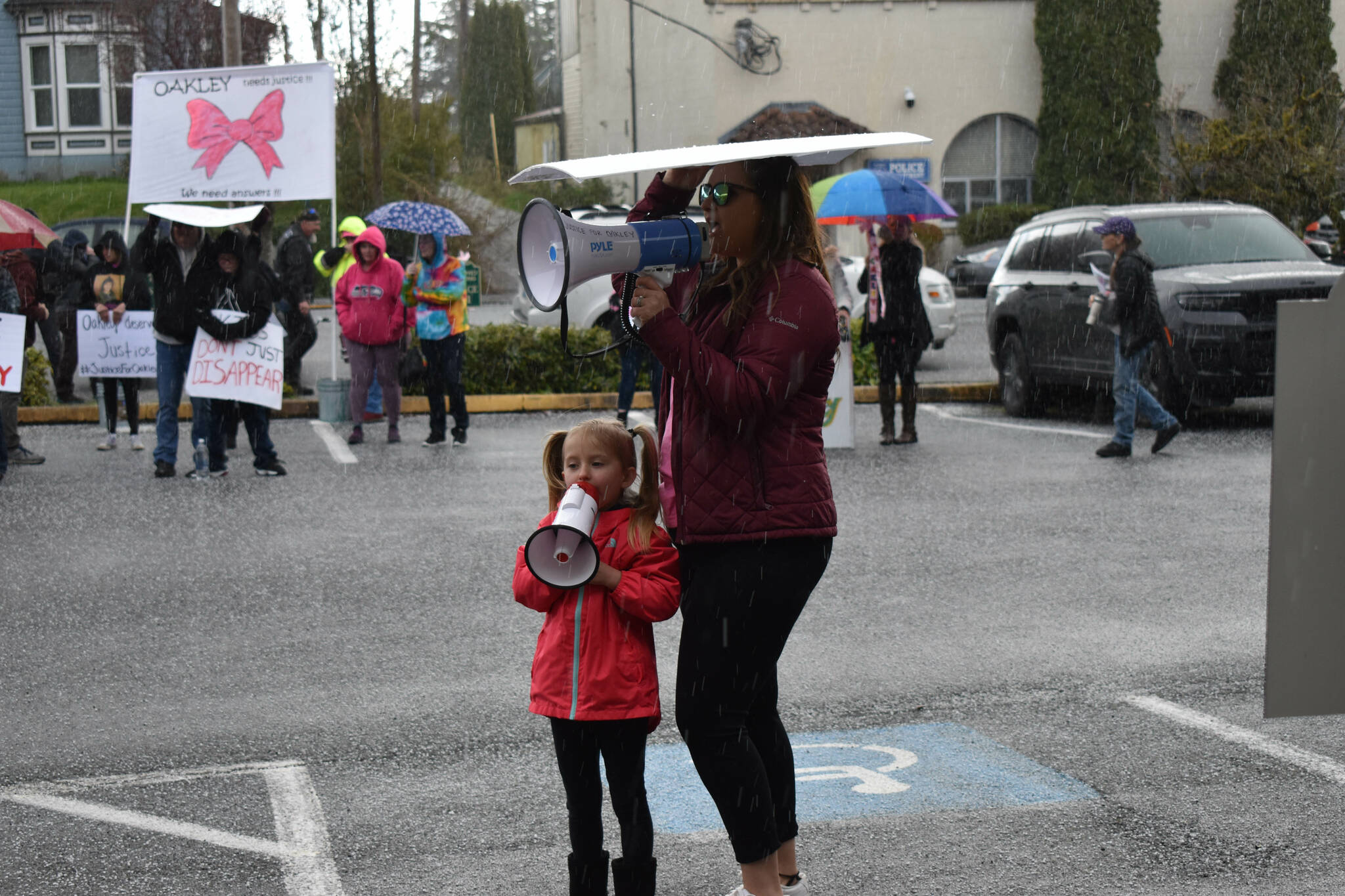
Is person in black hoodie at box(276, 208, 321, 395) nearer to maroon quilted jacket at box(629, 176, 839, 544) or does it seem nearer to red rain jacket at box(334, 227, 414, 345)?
red rain jacket at box(334, 227, 414, 345)

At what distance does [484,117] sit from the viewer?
5641cm

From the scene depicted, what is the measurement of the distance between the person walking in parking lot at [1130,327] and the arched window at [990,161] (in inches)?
979

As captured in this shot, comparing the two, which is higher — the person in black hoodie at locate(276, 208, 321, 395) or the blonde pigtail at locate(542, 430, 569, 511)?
the person in black hoodie at locate(276, 208, 321, 395)

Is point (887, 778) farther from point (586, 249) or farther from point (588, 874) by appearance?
point (586, 249)

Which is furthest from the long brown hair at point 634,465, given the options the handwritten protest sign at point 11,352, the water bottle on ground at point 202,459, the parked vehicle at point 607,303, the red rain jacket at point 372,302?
the parked vehicle at point 607,303

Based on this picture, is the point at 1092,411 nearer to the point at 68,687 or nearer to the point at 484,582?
the point at 484,582

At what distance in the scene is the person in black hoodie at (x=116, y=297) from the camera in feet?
40.9

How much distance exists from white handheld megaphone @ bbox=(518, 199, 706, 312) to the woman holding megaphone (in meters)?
0.07

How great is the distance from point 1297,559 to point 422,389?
43.6 ft

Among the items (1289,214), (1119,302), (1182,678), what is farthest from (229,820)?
(1289,214)

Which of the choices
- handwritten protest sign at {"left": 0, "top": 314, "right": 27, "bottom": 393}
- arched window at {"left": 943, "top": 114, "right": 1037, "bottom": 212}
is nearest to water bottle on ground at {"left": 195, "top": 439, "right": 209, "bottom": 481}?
handwritten protest sign at {"left": 0, "top": 314, "right": 27, "bottom": 393}

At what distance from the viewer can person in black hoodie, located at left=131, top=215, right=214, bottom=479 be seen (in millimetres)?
10461

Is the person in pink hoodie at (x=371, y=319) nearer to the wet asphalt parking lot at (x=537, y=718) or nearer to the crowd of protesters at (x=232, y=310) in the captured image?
the crowd of protesters at (x=232, y=310)

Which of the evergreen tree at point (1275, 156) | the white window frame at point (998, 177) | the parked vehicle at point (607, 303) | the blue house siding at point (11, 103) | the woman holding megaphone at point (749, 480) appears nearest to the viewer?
the woman holding megaphone at point (749, 480)
